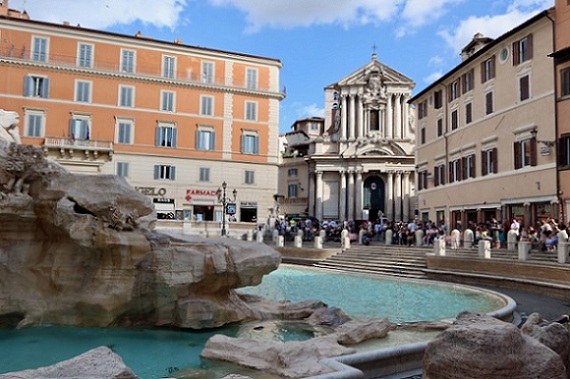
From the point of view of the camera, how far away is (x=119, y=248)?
8.72 metres

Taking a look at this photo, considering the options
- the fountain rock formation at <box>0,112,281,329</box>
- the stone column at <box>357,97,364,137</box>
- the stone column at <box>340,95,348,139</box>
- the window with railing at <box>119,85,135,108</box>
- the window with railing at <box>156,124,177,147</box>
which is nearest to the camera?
the fountain rock formation at <box>0,112,281,329</box>

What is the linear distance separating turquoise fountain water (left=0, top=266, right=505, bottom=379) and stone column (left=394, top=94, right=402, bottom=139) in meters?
40.5

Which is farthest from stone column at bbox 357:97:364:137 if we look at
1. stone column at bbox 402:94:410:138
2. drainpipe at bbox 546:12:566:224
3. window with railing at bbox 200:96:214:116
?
drainpipe at bbox 546:12:566:224

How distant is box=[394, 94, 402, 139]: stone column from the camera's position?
2162 inches

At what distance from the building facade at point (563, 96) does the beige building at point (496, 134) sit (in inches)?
14.1

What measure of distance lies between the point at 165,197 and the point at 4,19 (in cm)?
1776

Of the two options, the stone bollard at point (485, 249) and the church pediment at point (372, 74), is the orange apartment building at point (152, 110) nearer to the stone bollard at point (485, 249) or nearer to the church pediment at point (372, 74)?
the church pediment at point (372, 74)

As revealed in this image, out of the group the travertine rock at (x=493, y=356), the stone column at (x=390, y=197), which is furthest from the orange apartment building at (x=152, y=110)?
the travertine rock at (x=493, y=356)

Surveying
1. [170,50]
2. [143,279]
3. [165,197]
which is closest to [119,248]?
[143,279]

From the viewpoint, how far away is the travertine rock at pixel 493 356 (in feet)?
14.0

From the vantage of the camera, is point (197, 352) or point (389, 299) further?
point (389, 299)

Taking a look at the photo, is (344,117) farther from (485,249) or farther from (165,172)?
(485,249)

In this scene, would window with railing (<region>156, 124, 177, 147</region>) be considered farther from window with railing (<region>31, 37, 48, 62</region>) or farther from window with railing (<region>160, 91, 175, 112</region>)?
window with railing (<region>31, 37, 48, 62</region>)

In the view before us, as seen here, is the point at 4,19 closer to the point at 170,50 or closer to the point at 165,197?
the point at 170,50
